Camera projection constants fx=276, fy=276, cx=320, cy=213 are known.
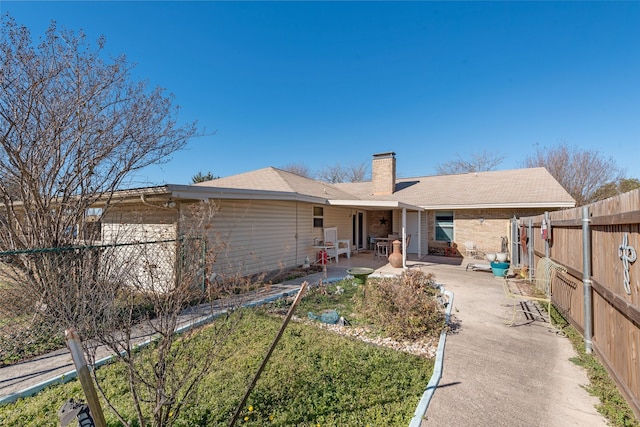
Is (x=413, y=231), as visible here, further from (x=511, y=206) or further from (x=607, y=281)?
(x=607, y=281)

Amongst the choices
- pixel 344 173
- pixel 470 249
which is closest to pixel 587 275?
pixel 470 249

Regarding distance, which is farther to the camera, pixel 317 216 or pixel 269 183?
pixel 317 216

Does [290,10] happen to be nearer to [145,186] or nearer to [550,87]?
[145,186]

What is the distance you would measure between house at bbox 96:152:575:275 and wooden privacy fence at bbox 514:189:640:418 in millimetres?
4551

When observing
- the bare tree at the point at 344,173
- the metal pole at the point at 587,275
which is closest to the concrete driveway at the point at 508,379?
the metal pole at the point at 587,275

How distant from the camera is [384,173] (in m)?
16.3

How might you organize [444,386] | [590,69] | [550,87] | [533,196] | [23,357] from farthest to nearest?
[533,196], [550,87], [590,69], [23,357], [444,386]

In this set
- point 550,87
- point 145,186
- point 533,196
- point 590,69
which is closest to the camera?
point 145,186

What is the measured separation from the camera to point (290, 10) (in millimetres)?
8797

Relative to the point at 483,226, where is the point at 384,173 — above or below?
above

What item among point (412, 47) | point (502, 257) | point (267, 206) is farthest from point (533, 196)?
point (267, 206)

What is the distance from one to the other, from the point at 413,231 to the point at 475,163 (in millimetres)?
17605

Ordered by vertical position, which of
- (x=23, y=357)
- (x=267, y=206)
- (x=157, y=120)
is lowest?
(x=23, y=357)

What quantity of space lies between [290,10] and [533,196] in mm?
12699
